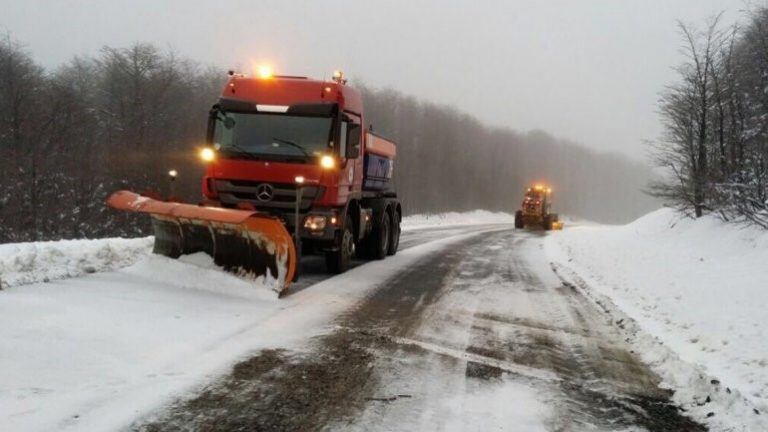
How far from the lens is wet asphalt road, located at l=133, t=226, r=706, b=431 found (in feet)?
12.2

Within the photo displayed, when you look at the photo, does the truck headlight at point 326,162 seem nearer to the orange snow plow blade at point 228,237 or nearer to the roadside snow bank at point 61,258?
the orange snow plow blade at point 228,237

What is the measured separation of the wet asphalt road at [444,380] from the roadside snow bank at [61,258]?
3461 mm

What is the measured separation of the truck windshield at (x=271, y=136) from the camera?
29.2 ft

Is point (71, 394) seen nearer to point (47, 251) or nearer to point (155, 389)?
point (155, 389)

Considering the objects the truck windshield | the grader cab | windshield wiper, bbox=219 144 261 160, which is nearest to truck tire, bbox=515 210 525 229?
the grader cab

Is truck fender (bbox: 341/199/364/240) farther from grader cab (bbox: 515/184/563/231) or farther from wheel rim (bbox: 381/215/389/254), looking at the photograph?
grader cab (bbox: 515/184/563/231)

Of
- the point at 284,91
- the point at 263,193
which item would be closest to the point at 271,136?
the point at 284,91

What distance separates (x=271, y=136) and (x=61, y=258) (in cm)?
344

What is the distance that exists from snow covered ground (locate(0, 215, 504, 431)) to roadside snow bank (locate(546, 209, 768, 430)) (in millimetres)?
3729

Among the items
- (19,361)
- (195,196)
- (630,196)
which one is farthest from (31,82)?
(630,196)

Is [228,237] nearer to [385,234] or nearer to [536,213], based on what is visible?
[385,234]

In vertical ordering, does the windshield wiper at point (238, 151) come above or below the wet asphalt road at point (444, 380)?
above

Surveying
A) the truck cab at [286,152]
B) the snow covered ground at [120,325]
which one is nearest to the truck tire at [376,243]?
the truck cab at [286,152]

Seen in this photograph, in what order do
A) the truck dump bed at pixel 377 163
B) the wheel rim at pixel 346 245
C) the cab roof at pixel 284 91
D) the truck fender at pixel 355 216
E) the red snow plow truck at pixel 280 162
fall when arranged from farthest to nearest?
the truck dump bed at pixel 377 163 → the truck fender at pixel 355 216 → the wheel rim at pixel 346 245 → the cab roof at pixel 284 91 → the red snow plow truck at pixel 280 162
